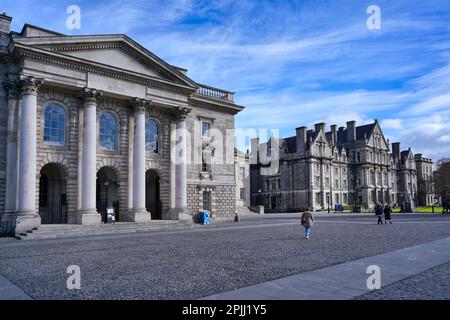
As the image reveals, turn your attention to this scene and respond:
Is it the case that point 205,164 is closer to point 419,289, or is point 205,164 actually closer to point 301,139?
point 419,289

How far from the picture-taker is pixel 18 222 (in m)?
21.9

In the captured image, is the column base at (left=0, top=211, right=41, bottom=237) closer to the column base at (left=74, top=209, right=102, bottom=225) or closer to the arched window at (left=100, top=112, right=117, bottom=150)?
the column base at (left=74, top=209, right=102, bottom=225)

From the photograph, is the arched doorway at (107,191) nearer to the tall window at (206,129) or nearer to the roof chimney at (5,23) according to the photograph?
the tall window at (206,129)

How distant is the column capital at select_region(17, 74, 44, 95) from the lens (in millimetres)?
22938

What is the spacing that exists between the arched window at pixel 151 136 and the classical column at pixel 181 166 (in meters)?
1.70

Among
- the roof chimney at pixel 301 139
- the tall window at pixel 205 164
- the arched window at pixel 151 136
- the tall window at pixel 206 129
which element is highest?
the roof chimney at pixel 301 139

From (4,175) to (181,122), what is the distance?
549 inches

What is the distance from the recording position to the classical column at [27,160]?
883 inches

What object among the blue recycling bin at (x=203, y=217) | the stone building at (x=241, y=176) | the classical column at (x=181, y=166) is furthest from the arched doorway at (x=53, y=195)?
the stone building at (x=241, y=176)

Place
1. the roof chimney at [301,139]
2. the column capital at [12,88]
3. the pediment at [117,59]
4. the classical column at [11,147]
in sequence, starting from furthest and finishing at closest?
the roof chimney at [301,139] → the pediment at [117,59] → the column capital at [12,88] → the classical column at [11,147]

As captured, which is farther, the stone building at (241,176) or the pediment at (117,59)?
the stone building at (241,176)
